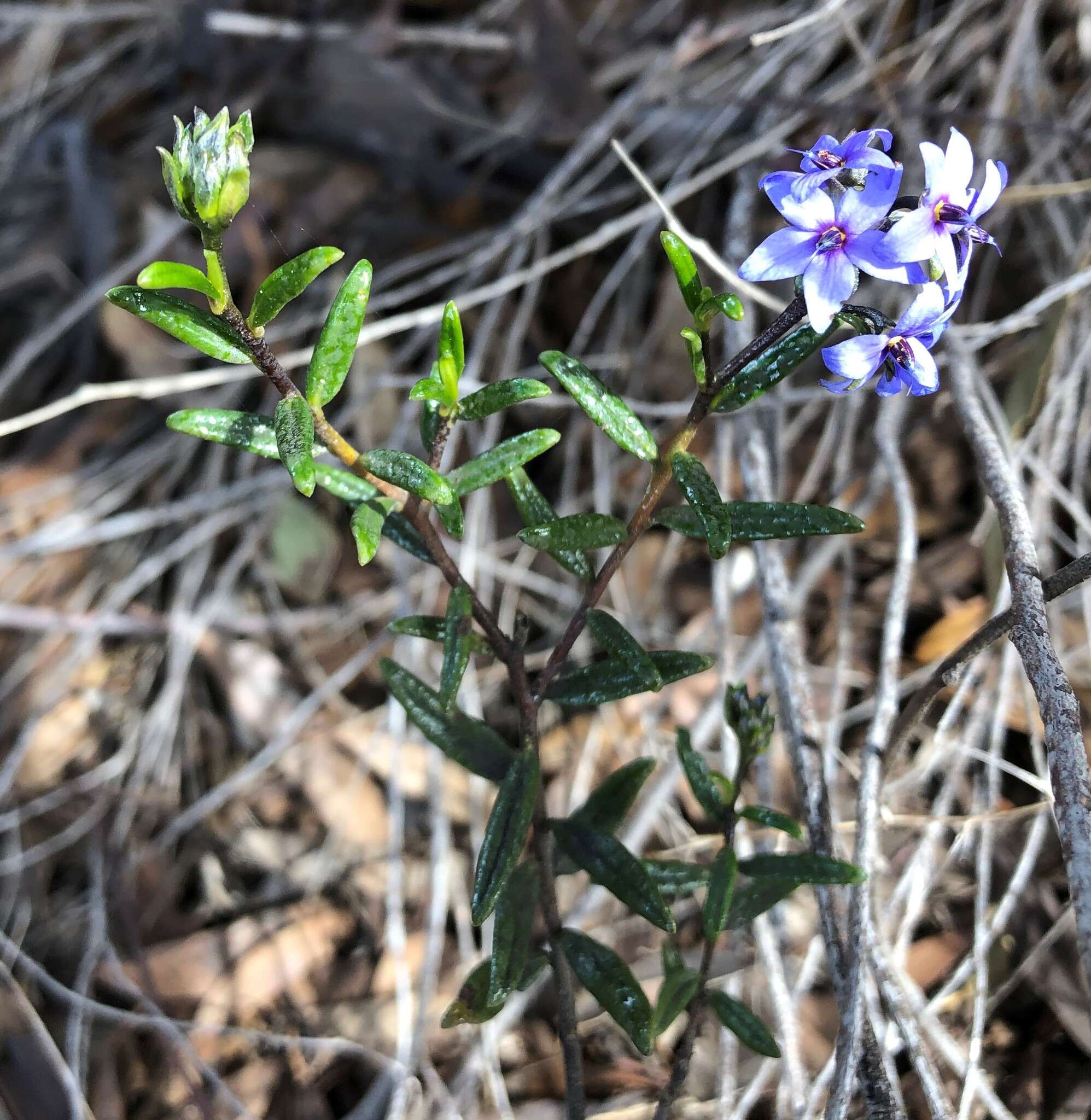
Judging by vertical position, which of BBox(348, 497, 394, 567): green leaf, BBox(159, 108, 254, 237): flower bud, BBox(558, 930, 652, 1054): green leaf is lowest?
BBox(558, 930, 652, 1054): green leaf

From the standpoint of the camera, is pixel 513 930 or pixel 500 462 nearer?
pixel 500 462

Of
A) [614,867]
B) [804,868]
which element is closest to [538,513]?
[614,867]

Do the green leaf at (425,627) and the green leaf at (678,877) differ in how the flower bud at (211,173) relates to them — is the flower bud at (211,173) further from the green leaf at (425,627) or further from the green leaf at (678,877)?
the green leaf at (678,877)

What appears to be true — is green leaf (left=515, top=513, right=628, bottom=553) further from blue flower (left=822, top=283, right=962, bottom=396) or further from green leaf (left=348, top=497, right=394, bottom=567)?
blue flower (left=822, top=283, right=962, bottom=396)

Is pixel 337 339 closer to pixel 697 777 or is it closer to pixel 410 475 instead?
pixel 410 475

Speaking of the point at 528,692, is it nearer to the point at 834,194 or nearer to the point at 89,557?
the point at 834,194

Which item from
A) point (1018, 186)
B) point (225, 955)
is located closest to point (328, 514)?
point (225, 955)

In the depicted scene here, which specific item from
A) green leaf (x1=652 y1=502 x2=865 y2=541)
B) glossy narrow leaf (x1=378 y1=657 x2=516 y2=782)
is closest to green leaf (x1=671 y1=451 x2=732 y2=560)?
green leaf (x1=652 y1=502 x2=865 y2=541)
